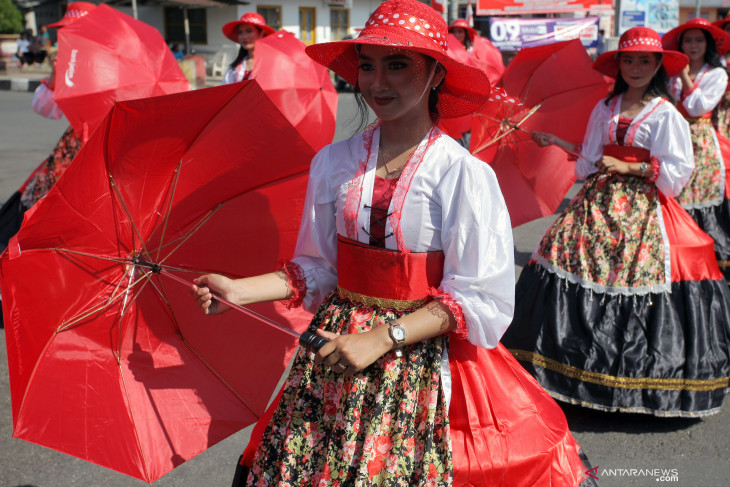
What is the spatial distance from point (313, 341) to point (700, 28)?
514 cm

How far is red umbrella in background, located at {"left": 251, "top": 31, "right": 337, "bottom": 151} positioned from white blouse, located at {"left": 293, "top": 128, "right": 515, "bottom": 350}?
3.42 meters

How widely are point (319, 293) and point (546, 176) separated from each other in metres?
2.53

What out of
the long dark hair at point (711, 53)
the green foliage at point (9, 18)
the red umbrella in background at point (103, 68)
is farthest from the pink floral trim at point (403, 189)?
the green foliage at point (9, 18)

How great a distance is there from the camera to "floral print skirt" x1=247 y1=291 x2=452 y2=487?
6.44 feet

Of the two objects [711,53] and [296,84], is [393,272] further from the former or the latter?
[711,53]

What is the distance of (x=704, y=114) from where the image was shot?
619 cm

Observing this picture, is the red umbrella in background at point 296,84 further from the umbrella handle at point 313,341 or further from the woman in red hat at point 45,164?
the umbrella handle at point 313,341

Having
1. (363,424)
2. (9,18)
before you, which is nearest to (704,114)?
(363,424)

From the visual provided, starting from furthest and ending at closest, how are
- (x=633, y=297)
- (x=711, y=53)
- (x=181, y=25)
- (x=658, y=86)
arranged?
(x=181, y=25) < (x=711, y=53) < (x=658, y=86) < (x=633, y=297)

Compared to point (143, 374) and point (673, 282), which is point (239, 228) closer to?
point (143, 374)

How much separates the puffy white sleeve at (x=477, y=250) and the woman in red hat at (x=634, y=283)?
2087 millimetres

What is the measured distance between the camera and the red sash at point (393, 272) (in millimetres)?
2043

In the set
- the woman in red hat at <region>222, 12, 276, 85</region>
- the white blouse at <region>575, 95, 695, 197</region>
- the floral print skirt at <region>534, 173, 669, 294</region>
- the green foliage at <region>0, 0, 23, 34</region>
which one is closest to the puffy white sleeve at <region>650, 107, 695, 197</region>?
the white blouse at <region>575, 95, 695, 197</region>

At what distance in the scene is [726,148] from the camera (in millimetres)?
6426
